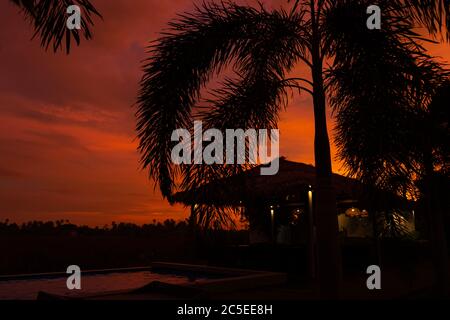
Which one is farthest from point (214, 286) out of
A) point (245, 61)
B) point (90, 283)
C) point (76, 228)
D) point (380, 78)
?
point (76, 228)

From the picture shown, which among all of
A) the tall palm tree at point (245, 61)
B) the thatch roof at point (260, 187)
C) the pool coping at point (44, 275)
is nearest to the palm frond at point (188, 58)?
the tall palm tree at point (245, 61)

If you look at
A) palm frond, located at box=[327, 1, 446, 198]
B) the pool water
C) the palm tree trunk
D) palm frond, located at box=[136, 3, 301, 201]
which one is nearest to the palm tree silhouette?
palm frond, located at box=[327, 1, 446, 198]

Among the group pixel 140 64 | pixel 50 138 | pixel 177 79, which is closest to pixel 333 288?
pixel 177 79

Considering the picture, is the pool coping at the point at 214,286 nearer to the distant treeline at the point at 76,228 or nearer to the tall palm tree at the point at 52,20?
the tall palm tree at the point at 52,20

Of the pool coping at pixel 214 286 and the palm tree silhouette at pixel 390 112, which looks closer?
the palm tree silhouette at pixel 390 112

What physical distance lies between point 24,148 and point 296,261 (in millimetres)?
11046

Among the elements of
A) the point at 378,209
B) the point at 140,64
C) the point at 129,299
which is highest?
the point at 140,64

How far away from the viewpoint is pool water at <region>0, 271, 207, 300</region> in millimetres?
11984

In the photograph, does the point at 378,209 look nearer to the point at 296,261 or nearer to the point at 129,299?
the point at 129,299

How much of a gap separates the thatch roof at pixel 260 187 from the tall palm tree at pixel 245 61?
0.20 meters

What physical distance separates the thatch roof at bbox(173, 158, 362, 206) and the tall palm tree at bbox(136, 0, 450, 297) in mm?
201

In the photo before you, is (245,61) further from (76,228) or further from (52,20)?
(76,228)

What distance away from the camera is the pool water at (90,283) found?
1198 cm

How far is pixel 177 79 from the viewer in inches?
241
